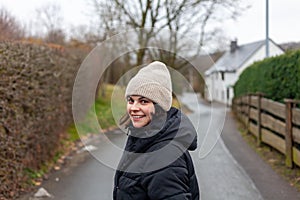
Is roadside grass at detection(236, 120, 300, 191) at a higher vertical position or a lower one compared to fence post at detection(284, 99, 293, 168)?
lower

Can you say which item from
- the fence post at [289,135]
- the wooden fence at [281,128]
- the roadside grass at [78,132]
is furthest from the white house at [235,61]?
the fence post at [289,135]

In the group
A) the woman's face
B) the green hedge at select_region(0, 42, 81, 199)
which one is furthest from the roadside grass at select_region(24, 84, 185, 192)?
the woman's face

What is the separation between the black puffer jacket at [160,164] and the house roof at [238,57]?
131ft

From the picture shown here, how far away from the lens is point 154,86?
7.73 feet

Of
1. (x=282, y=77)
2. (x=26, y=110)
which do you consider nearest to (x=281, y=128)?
(x=282, y=77)

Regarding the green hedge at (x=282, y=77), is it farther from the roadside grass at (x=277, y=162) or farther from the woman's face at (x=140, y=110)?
the woman's face at (x=140, y=110)

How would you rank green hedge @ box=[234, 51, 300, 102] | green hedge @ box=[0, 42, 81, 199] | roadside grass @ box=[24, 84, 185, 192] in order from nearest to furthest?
roadside grass @ box=[24, 84, 185, 192] → green hedge @ box=[0, 42, 81, 199] → green hedge @ box=[234, 51, 300, 102]

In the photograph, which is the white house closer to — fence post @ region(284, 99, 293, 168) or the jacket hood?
fence post @ region(284, 99, 293, 168)

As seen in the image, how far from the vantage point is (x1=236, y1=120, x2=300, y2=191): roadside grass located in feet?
21.9

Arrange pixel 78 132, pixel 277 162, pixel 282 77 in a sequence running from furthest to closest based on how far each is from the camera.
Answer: pixel 282 77 → pixel 277 162 → pixel 78 132

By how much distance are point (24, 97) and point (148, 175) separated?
4414mm

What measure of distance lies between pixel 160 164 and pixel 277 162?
6.51 meters

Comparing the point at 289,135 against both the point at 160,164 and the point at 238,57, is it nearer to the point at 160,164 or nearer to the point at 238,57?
the point at 160,164

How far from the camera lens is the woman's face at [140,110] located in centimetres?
237
